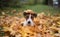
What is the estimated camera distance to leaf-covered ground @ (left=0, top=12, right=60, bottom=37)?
138 centimetres

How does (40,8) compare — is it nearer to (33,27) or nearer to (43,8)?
(43,8)

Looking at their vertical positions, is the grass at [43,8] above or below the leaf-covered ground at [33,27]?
above

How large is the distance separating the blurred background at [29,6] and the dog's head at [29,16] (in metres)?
0.03

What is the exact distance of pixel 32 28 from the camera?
1428 millimetres

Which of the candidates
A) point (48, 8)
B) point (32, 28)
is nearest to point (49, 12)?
point (48, 8)

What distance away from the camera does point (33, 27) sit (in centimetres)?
144

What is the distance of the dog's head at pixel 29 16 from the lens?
1409mm

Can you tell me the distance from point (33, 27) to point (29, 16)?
8 cm

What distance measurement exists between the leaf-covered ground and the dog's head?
3cm

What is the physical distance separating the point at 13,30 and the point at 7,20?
12 centimetres

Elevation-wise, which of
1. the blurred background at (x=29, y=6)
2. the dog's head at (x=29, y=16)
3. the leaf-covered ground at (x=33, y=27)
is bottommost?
the leaf-covered ground at (x=33, y=27)

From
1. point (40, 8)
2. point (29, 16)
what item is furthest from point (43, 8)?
point (29, 16)

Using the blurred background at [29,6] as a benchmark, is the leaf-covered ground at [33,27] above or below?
below

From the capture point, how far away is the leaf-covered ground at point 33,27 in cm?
138
